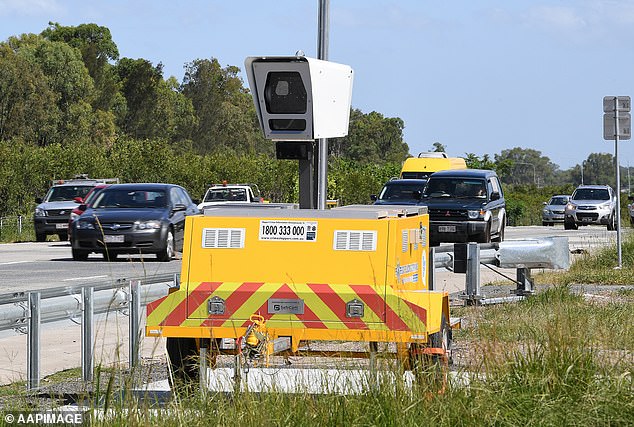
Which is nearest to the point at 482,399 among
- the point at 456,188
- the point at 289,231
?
the point at 289,231

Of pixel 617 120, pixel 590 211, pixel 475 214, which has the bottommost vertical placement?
pixel 590 211

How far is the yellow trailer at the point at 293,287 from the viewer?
862cm

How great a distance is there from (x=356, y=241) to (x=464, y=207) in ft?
71.4

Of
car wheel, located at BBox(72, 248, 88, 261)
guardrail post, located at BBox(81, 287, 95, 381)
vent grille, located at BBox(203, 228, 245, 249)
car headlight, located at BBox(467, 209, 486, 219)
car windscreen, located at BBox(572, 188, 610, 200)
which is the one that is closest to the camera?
vent grille, located at BBox(203, 228, 245, 249)

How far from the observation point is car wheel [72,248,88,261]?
26.3 metres

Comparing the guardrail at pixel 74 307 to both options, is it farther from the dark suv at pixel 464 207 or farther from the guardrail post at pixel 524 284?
the dark suv at pixel 464 207

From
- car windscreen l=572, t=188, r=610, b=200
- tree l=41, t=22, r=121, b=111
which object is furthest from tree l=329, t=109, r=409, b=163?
car windscreen l=572, t=188, r=610, b=200

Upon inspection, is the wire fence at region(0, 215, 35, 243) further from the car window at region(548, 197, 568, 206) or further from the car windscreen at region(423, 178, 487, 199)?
the car window at region(548, 197, 568, 206)

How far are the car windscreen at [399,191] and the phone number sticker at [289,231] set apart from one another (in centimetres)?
2494

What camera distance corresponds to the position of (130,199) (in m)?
26.7

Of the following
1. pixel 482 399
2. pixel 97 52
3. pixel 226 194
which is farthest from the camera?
pixel 97 52

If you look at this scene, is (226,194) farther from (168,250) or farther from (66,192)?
(168,250)

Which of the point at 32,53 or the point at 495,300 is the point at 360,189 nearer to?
the point at 32,53

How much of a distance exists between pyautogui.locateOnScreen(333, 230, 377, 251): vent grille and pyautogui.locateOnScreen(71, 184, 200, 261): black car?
52.6 feet
